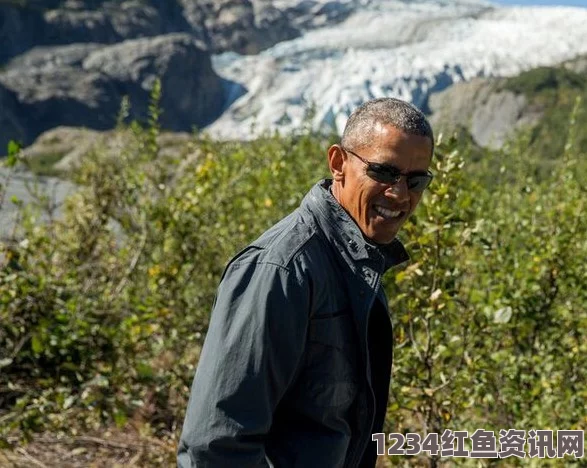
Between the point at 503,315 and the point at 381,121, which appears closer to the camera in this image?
the point at 381,121

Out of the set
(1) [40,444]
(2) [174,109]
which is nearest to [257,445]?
(1) [40,444]

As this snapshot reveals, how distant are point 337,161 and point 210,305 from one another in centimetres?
386

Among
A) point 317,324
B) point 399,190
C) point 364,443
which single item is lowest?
point 364,443

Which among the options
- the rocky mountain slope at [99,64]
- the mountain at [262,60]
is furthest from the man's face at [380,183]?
the rocky mountain slope at [99,64]

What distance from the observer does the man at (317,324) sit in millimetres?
2072

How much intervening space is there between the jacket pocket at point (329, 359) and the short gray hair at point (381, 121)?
1.62 feet

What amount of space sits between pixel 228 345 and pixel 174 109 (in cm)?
14082

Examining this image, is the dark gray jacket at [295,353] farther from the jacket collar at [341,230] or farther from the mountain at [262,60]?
the mountain at [262,60]

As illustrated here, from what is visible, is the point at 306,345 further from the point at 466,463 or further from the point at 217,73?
the point at 217,73

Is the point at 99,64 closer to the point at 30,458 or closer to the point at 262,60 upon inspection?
the point at 262,60

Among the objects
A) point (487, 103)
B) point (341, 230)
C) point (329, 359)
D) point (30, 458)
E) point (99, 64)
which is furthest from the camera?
point (99, 64)

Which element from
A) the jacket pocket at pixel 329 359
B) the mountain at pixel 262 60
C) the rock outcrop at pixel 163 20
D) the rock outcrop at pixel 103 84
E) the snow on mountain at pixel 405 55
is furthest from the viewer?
the rock outcrop at pixel 163 20

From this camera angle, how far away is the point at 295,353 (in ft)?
6.86

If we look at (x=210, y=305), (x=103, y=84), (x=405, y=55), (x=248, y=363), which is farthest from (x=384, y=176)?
(x=103, y=84)
